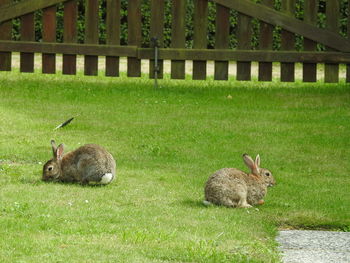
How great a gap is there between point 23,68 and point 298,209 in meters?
8.53

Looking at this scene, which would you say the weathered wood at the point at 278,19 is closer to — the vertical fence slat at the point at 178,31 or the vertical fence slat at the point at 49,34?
the vertical fence slat at the point at 178,31

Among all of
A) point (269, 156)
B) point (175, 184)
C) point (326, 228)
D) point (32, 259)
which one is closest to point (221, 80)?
point (269, 156)

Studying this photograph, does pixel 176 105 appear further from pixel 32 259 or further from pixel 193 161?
pixel 32 259

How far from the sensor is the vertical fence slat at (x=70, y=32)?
50.1 feet

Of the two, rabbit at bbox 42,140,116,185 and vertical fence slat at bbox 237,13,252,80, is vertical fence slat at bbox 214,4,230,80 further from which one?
rabbit at bbox 42,140,116,185

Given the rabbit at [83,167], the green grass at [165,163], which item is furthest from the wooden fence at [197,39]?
the rabbit at [83,167]

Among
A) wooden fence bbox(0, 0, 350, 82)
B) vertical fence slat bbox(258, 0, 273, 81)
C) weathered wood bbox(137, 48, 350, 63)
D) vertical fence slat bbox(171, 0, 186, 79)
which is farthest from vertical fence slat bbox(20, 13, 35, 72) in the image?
vertical fence slat bbox(258, 0, 273, 81)

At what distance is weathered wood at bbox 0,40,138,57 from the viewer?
15125 millimetres

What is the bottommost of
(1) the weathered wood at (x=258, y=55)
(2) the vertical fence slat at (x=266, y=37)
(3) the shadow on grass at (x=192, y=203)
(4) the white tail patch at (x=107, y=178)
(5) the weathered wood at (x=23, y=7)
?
(3) the shadow on grass at (x=192, y=203)

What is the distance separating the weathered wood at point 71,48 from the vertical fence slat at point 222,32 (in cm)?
128

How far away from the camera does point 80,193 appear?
8.21 m

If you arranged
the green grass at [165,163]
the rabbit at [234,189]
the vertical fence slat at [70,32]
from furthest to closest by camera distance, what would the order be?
the vertical fence slat at [70,32]
the rabbit at [234,189]
the green grass at [165,163]

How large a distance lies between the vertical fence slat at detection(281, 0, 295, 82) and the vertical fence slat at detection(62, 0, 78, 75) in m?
3.24

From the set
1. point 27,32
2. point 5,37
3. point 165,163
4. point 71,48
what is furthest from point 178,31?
point 165,163
